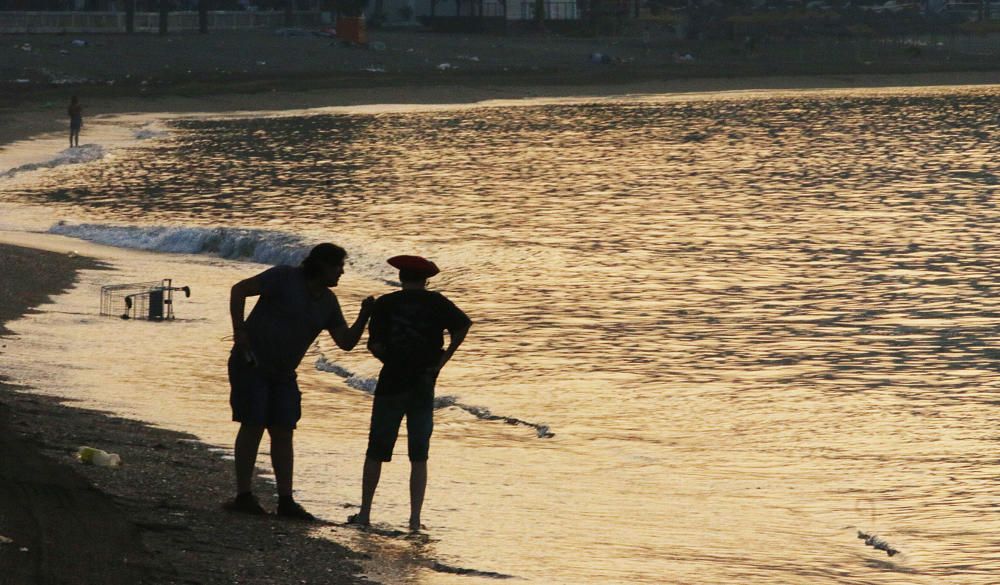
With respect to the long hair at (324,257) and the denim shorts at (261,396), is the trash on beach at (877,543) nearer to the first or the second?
the denim shorts at (261,396)

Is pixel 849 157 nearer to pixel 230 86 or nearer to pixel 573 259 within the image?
pixel 573 259

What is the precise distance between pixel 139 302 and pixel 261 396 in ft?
40.8

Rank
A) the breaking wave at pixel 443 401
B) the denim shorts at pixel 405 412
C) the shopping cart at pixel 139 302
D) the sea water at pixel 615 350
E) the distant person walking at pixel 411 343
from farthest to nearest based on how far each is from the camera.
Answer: the shopping cart at pixel 139 302 → the breaking wave at pixel 443 401 → the sea water at pixel 615 350 → the denim shorts at pixel 405 412 → the distant person walking at pixel 411 343

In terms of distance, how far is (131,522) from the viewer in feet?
29.9

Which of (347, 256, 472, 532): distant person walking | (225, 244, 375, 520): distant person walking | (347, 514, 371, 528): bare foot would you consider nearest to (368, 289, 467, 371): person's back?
(347, 256, 472, 532): distant person walking

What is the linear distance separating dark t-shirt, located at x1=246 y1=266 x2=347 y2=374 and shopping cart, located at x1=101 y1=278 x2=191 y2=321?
1088cm

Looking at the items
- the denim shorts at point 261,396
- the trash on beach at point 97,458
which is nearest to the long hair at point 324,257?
the denim shorts at point 261,396

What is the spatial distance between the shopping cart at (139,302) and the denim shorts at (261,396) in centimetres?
1068

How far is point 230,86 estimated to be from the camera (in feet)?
247

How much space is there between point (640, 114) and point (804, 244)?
40971 millimetres

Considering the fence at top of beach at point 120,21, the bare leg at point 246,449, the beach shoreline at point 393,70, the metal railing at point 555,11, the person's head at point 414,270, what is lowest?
the bare leg at point 246,449

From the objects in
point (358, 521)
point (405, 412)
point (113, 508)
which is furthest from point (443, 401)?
point (113, 508)

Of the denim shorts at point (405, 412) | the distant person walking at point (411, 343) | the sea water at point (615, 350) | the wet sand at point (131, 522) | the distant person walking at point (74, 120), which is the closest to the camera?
the wet sand at point (131, 522)

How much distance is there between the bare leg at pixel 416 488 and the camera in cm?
998
